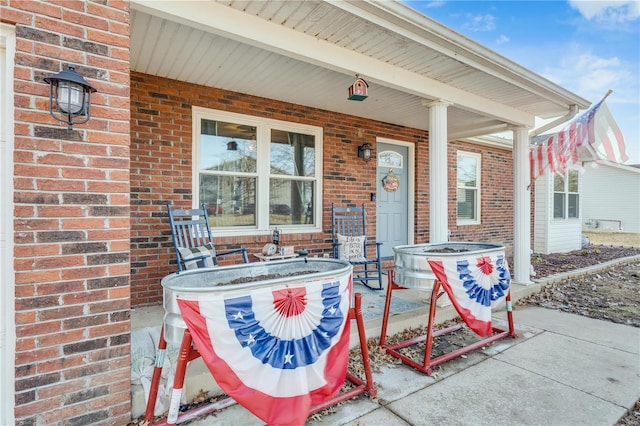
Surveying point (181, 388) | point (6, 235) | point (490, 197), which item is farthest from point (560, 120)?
point (6, 235)

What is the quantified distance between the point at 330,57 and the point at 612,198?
19.3 metres

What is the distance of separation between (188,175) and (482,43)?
11.2 feet

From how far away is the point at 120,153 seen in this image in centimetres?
191

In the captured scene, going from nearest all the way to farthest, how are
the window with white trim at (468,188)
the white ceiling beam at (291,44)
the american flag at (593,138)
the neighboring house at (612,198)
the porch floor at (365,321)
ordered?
the porch floor at (365,321) < the white ceiling beam at (291,44) < the american flag at (593,138) < the window with white trim at (468,188) < the neighboring house at (612,198)

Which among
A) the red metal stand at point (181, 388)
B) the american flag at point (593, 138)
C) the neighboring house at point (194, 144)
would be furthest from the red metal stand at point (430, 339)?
the american flag at point (593, 138)

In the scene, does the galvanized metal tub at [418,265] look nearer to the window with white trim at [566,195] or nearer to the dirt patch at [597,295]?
the dirt patch at [597,295]

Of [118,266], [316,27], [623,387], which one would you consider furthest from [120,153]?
[623,387]

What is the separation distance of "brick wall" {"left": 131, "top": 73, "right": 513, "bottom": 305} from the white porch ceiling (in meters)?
0.17

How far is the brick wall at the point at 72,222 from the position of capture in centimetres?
167

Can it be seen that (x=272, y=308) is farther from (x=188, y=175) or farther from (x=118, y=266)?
(x=188, y=175)

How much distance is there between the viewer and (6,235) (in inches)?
66.4

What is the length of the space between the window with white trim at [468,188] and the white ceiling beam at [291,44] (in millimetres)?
3127

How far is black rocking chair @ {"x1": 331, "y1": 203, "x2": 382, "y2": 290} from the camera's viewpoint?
177 inches

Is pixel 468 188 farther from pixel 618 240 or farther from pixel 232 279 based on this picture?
pixel 618 240
